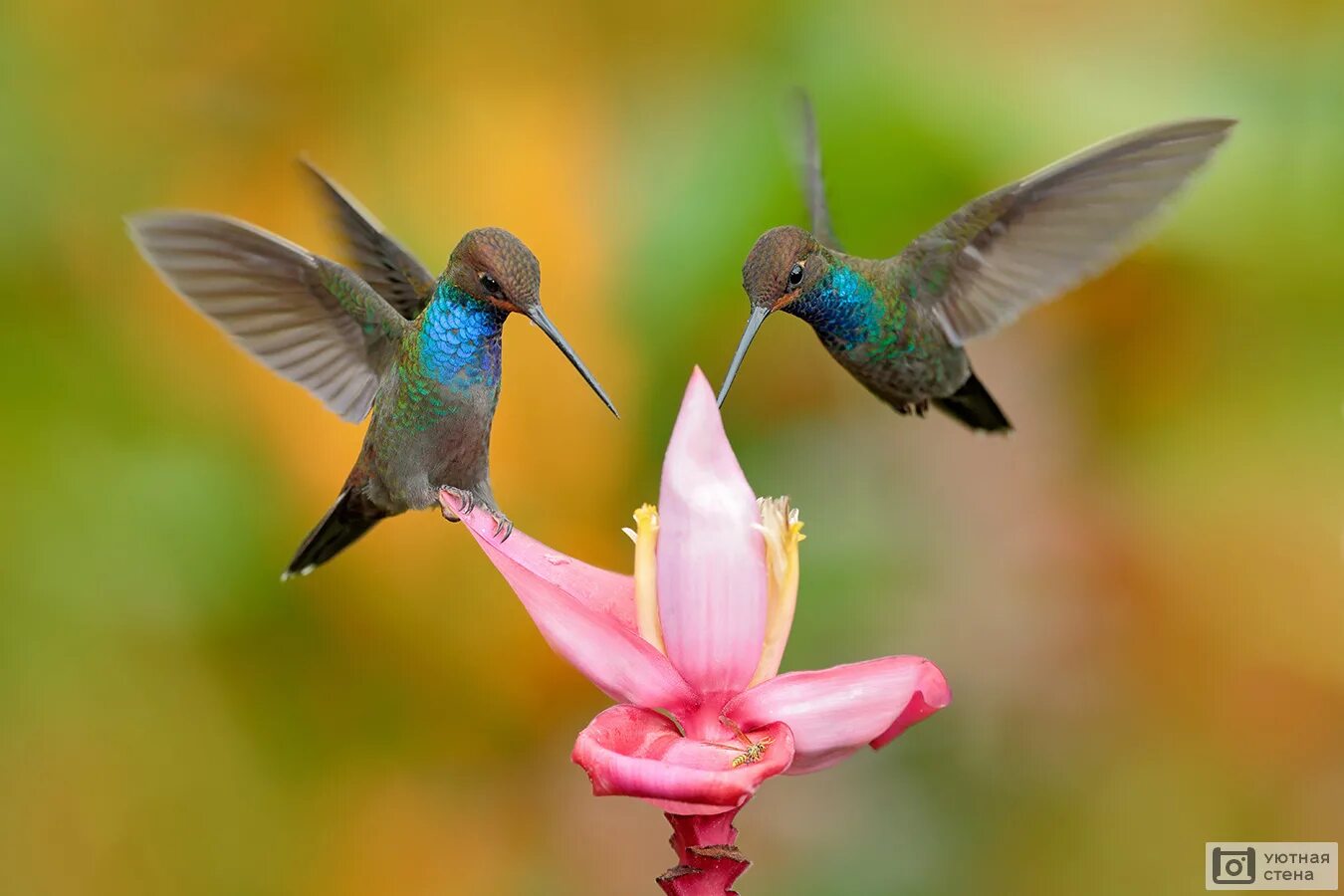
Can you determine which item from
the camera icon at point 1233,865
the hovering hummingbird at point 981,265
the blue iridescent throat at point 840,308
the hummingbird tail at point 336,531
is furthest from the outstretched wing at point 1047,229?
the camera icon at point 1233,865

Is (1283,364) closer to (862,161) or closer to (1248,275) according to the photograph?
(1248,275)

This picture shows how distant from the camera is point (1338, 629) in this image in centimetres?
201

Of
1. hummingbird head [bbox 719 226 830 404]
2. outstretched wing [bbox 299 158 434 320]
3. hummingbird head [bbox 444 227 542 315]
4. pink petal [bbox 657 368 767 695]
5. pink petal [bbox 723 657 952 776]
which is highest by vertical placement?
outstretched wing [bbox 299 158 434 320]

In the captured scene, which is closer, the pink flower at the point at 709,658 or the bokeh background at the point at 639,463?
the pink flower at the point at 709,658

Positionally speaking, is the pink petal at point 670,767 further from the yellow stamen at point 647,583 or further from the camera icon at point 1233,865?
the camera icon at point 1233,865

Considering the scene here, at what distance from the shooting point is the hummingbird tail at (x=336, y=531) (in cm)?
114

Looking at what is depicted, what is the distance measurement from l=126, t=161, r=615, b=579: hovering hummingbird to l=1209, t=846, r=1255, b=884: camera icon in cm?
112

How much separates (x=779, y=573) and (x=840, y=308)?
1.09ft

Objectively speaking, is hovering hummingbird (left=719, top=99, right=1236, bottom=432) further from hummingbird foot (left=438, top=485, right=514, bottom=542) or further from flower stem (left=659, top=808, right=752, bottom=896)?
flower stem (left=659, top=808, right=752, bottom=896)

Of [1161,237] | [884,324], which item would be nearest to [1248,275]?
[1161,237]

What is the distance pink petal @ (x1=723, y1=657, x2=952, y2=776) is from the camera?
74 centimetres

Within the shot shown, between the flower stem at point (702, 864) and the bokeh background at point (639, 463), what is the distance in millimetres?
1160

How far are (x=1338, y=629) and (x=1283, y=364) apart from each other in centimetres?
38

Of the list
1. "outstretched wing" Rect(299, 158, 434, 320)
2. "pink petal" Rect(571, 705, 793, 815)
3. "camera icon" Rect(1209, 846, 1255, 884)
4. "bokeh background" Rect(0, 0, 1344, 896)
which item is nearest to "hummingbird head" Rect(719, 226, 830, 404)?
"pink petal" Rect(571, 705, 793, 815)
